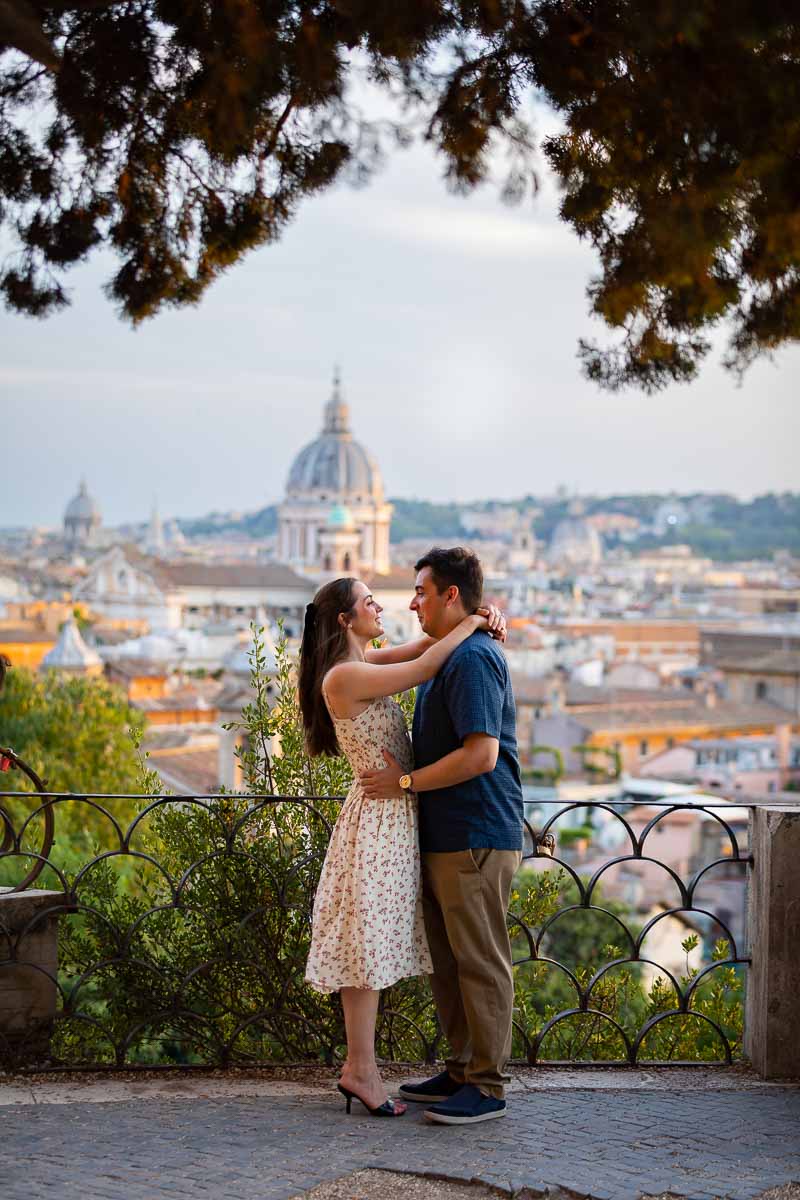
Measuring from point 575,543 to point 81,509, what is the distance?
59618mm

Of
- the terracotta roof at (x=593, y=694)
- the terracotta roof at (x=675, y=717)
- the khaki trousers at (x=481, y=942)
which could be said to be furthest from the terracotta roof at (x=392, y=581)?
the khaki trousers at (x=481, y=942)

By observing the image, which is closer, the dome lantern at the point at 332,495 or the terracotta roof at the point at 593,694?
the terracotta roof at the point at 593,694

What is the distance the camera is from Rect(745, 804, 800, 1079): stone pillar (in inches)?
129

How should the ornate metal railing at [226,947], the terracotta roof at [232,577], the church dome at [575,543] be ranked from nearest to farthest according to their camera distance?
1. the ornate metal railing at [226,947]
2. the terracotta roof at [232,577]
3. the church dome at [575,543]

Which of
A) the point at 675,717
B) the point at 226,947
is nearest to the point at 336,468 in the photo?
the point at 675,717

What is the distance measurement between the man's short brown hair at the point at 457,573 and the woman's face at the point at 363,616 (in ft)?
0.36

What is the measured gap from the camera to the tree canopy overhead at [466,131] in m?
2.48

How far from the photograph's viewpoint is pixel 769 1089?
322 cm

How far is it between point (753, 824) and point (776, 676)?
223ft

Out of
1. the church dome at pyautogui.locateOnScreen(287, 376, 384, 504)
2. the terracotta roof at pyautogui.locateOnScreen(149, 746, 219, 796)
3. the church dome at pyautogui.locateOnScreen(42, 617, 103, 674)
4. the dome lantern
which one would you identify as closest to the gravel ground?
the terracotta roof at pyautogui.locateOnScreen(149, 746, 219, 796)

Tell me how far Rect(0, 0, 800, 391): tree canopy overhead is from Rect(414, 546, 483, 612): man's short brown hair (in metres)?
0.53

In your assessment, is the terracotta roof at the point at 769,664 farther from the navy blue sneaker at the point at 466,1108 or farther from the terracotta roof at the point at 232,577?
the navy blue sneaker at the point at 466,1108

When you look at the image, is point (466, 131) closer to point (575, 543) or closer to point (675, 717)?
point (675, 717)

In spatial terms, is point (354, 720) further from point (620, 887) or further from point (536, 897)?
point (620, 887)
